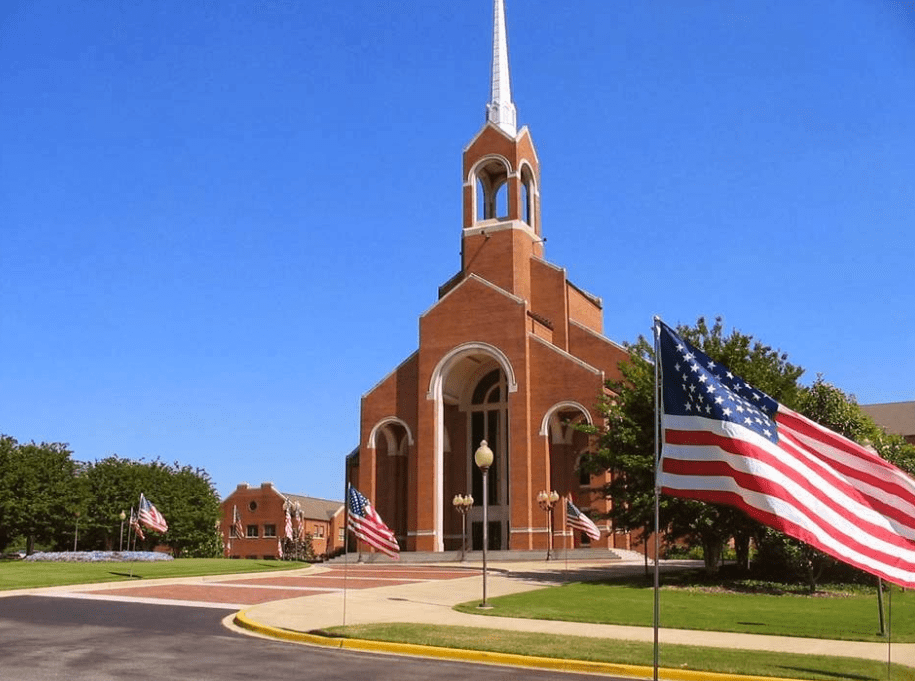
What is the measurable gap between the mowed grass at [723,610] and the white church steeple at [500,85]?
1609 inches

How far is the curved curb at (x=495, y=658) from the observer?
10570 millimetres

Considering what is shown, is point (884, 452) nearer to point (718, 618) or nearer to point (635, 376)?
point (635, 376)

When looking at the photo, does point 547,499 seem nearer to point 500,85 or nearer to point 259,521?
point 500,85

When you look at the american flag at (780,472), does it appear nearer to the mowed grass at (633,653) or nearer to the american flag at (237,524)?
the mowed grass at (633,653)

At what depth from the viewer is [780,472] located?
8680 mm

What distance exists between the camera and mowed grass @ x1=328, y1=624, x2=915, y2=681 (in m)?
10.7

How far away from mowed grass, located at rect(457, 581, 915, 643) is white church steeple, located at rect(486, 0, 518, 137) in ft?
134

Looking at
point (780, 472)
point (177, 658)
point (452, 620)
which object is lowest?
point (452, 620)

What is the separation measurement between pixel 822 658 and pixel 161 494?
66974 mm

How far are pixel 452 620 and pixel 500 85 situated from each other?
2044 inches

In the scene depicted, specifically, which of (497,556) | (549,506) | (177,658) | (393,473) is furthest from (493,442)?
(177,658)

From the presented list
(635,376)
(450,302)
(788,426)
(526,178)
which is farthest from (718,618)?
(526,178)

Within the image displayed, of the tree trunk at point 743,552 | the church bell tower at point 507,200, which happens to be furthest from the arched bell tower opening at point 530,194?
the tree trunk at point 743,552

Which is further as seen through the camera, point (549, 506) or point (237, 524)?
point (237, 524)
